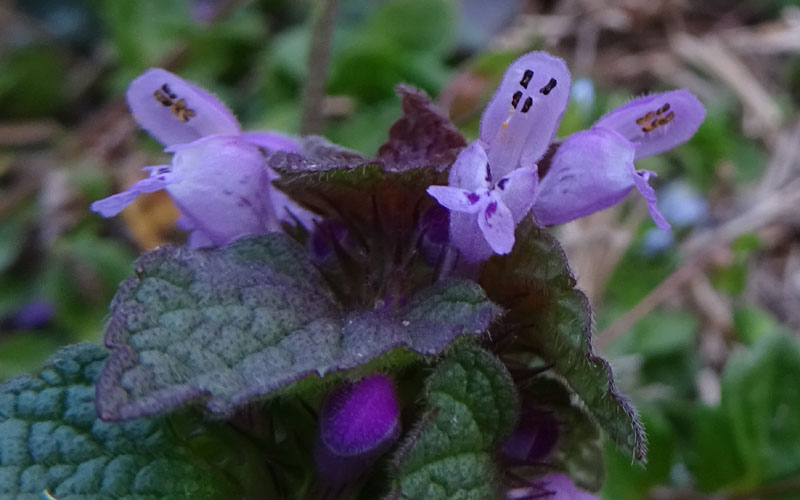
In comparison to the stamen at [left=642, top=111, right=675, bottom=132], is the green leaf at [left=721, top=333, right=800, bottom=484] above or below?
below

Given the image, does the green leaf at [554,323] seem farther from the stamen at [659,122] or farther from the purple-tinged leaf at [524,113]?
the stamen at [659,122]

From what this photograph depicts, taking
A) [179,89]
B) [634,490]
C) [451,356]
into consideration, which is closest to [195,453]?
[451,356]

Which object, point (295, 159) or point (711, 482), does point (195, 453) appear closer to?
point (295, 159)

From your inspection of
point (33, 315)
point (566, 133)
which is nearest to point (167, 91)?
point (566, 133)

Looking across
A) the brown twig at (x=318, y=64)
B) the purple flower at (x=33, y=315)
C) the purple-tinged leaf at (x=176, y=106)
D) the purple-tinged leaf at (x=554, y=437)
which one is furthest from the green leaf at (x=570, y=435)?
the purple flower at (x=33, y=315)

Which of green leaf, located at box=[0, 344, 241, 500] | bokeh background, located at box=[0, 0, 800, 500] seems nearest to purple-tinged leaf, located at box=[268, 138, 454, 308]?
green leaf, located at box=[0, 344, 241, 500]

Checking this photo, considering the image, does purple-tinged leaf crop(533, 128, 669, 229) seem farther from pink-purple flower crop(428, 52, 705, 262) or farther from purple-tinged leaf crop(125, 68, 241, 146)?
purple-tinged leaf crop(125, 68, 241, 146)

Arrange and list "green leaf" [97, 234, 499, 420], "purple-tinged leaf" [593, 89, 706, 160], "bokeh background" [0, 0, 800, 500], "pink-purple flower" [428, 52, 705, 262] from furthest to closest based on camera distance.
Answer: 1. "bokeh background" [0, 0, 800, 500]
2. "purple-tinged leaf" [593, 89, 706, 160]
3. "pink-purple flower" [428, 52, 705, 262]
4. "green leaf" [97, 234, 499, 420]
